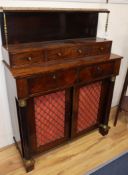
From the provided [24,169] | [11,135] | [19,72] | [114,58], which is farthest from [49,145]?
[114,58]

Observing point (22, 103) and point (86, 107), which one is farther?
point (86, 107)

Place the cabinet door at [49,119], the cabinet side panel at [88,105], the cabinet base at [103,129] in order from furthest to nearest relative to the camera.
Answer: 1. the cabinet base at [103,129]
2. the cabinet side panel at [88,105]
3. the cabinet door at [49,119]

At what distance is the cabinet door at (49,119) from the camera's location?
1393 millimetres

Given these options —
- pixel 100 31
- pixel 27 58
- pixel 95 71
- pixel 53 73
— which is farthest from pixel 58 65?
pixel 100 31

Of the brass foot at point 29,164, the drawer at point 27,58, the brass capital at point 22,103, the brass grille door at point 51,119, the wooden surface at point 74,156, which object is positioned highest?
the drawer at point 27,58

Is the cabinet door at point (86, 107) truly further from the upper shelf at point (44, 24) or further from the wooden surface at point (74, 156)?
the upper shelf at point (44, 24)

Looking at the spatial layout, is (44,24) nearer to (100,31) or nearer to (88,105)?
(100,31)

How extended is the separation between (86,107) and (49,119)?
0.39 meters

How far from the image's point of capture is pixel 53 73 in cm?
127

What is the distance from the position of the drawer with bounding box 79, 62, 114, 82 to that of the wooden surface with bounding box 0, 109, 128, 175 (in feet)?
2.45

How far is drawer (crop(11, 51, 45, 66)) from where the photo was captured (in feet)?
3.91

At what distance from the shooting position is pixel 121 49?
209 cm

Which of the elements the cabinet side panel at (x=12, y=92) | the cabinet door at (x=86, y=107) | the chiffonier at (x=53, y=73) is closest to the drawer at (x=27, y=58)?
the chiffonier at (x=53, y=73)

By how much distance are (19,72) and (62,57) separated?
1.20 ft
